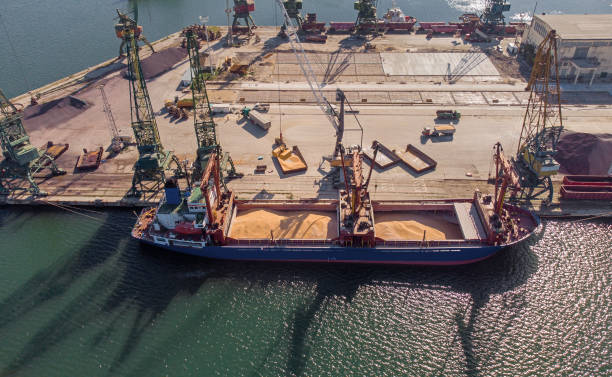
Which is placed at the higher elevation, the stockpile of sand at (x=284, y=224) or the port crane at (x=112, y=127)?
the port crane at (x=112, y=127)

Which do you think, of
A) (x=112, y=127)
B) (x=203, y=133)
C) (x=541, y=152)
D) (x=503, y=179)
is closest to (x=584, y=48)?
(x=541, y=152)

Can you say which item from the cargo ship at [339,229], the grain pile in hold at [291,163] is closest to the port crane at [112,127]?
the cargo ship at [339,229]

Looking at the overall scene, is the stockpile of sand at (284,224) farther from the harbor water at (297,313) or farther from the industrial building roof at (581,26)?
the industrial building roof at (581,26)

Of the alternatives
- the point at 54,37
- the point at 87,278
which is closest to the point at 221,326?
the point at 87,278

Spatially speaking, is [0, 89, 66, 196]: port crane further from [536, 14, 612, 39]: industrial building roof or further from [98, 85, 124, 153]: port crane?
[536, 14, 612, 39]: industrial building roof

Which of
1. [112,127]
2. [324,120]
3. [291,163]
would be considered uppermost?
[112,127]

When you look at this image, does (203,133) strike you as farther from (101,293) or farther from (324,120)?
(324,120)
